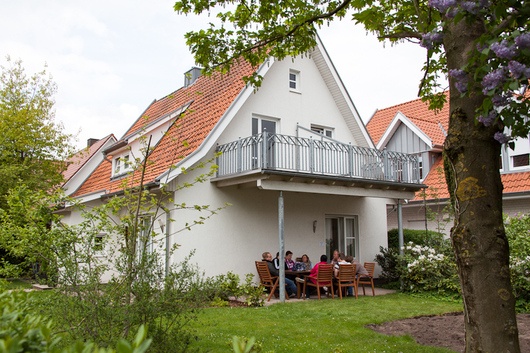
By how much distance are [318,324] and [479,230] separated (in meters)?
5.17

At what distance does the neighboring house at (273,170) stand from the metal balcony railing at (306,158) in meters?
0.03

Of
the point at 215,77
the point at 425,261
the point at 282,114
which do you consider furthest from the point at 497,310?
the point at 215,77

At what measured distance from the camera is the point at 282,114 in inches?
651

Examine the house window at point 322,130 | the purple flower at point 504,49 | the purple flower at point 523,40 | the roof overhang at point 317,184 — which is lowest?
the purple flower at point 504,49

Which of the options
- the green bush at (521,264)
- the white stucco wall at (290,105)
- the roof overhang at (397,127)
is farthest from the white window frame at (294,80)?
the green bush at (521,264)

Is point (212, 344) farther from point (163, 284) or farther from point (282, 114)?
point (282, 114)

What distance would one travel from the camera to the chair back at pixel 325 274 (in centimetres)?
1312

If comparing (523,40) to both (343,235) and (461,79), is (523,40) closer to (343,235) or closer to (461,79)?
(461,79)

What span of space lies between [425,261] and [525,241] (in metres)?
3.05

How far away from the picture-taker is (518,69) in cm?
366

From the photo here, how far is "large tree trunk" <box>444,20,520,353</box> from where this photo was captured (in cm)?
447

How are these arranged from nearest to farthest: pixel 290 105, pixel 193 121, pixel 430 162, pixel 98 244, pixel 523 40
Result: pixel 523 40 < pixel 98 244 < pixel 193 121 < pixel 290 105 < pixel 430 162

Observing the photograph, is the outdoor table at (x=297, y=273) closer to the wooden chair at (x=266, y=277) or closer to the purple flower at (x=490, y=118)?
the wooden chair at (x=266, y=277)

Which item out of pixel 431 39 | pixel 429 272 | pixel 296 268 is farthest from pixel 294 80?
pixel 431 39
